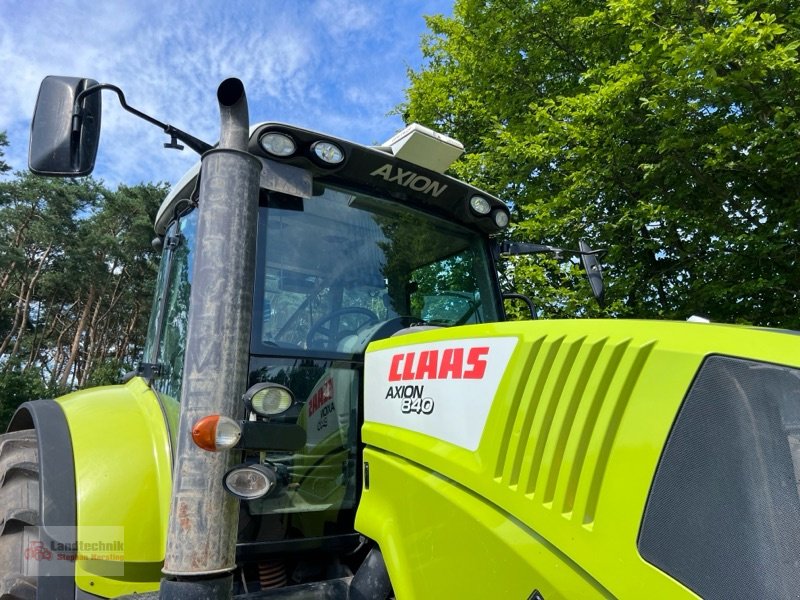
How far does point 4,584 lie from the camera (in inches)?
90.7

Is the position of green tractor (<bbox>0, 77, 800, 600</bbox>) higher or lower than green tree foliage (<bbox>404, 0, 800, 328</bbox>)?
lower

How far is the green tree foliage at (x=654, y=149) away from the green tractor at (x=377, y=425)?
395 cm

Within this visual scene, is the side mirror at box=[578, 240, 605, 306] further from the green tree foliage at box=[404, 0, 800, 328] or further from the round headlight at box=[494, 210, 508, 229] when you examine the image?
the green tree foliage at box=[404, 0, 800, 328]

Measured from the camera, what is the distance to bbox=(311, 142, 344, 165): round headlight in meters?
2.34

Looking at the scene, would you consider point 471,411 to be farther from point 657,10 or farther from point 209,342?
point 657,10

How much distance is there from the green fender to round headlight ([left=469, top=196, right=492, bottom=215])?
5.33 ft

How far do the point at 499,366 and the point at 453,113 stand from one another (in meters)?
8.95

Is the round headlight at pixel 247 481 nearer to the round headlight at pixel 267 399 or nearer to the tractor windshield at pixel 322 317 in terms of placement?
the round headlight at pixel 267 399

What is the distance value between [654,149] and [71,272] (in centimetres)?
2908

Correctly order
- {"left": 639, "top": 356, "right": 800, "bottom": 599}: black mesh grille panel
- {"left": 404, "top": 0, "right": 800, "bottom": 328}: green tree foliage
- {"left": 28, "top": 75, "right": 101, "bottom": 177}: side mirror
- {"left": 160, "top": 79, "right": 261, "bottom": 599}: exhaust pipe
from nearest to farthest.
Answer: {"left": 639, "top": 356, "right": 800, "bottom": 599}: black mesh grille panel, {"left": 160, "top": 79, "right": 261, "bottom": 599}: exhaust pipe, {"left": 28, "top": 75, "right": 101, "bottom": 177}: side mirror, {"left": 404, "top": 0, "right": 800, "bottom": 328}: green tree foliage

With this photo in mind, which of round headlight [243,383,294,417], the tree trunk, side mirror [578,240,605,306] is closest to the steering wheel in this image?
round headlight [243,383,294,417]

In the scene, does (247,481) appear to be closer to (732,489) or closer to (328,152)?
(732,489)

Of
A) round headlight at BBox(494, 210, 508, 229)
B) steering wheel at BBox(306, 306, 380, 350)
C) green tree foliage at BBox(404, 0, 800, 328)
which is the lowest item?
steering wheel at BBox(306, 306, 380, 350)

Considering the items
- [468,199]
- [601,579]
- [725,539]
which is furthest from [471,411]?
[468,199]
